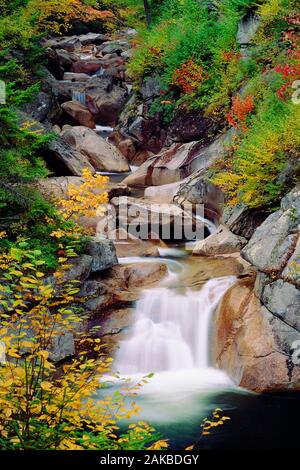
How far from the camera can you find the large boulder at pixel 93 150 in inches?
742

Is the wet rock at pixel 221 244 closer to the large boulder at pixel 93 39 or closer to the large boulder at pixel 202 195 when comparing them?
the large boulder at pixel 202 195

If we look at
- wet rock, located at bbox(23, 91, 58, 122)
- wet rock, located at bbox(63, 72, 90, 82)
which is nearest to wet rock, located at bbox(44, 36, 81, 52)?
wet rock, located at bbox(63, 72, 90, 82)

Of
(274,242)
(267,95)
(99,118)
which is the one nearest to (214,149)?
(267,95)

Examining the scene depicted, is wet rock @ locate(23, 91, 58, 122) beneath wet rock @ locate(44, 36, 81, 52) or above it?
beneath

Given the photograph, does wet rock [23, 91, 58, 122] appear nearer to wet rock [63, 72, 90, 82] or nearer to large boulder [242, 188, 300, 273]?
wet rock [63, 72, 90, 82]

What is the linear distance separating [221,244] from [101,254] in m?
3.07

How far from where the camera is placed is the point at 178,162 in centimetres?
1648

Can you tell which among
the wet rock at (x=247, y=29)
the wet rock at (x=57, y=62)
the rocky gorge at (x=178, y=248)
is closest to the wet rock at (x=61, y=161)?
the rocky gorge at (x=178, y=248)

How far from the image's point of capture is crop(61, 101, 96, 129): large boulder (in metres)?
22.6

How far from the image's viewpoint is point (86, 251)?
9719 mm

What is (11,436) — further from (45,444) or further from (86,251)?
(86,251)

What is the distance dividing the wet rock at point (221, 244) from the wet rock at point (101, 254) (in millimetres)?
2490

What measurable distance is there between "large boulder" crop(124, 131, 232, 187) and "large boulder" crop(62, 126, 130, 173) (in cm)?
175
